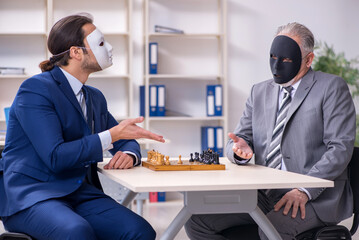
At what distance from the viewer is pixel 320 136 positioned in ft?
7.86

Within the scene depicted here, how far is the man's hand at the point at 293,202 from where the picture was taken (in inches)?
84.2

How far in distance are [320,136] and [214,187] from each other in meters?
0.91

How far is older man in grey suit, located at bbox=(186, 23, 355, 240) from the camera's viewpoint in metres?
2.20

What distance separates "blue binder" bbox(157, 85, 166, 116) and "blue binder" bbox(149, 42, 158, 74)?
201mm

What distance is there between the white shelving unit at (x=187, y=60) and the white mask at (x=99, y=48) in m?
3.47

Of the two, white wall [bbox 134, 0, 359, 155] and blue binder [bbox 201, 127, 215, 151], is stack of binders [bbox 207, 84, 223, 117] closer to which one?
blue binder [bbox 201, 127, 215, 151]

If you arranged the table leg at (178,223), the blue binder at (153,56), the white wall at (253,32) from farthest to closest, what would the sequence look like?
the white wall at (253,32), the blue binder at (153,56), the table leg at (178,223)

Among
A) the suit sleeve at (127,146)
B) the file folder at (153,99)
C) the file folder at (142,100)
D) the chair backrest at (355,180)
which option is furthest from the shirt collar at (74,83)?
the file folder at (142,100)

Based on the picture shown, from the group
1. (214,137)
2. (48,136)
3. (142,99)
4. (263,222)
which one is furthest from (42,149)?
(214,137)

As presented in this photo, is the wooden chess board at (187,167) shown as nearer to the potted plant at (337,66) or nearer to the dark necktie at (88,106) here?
the dark necktie at (88,106)

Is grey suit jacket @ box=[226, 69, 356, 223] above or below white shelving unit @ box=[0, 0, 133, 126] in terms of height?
below

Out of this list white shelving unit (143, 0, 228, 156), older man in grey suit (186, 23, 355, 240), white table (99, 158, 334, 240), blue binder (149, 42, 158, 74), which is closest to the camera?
white table (99, 158, 334, 240)

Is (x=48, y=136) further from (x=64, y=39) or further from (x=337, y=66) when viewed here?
(x=337, y=66)

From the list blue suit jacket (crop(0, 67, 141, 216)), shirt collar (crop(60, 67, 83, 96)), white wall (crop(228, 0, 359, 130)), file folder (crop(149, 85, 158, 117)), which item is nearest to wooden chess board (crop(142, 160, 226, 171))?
blue suit jacket (crop(0, 67, 141, 216))
